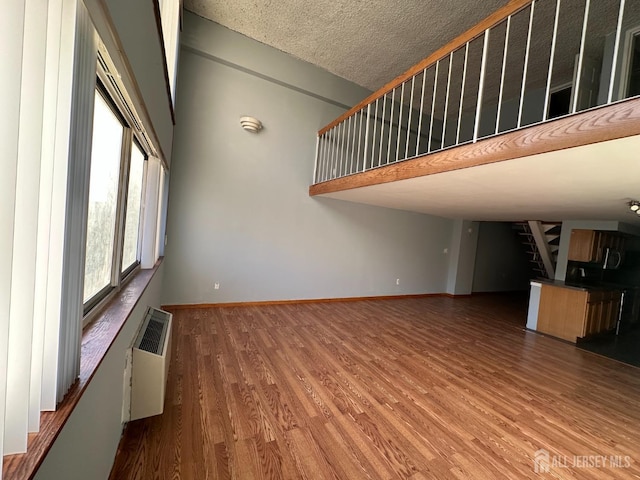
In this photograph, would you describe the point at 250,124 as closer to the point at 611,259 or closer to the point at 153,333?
the point at 153,333

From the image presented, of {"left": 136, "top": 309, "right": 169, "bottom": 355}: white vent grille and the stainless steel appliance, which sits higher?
the stainless steel appliance

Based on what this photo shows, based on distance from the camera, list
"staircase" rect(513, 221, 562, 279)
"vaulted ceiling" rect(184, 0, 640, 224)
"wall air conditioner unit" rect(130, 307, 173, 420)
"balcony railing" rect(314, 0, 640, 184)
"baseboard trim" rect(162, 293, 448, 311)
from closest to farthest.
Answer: "wall air conditioner unit" rect(130, 307, 173, 420)
"vaulted ceiling" rect(184, 0, 640, 224)
"balcony railing" rect(314, 0, 640, 184)
"baseboard trim" rect(162, 293, 448, 311)
"staircase" rect(513, 221, 562, 279)

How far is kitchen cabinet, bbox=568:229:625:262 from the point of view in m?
4.17

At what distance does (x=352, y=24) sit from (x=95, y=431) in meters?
4.71

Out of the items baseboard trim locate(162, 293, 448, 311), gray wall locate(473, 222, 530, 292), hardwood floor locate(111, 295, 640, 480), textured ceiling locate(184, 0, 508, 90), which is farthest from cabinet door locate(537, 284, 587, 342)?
textured ceiling locate(184, 0, 508, 90)

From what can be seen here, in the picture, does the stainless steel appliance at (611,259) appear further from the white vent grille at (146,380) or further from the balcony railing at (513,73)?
the white vent grille at (146,380)

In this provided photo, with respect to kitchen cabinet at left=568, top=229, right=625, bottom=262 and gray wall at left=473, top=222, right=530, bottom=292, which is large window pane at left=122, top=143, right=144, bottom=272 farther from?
gray wall at left=473, top=222, right=530, bottom=292

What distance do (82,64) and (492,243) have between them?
8263mm

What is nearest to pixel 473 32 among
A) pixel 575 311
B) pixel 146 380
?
pixel 146 380

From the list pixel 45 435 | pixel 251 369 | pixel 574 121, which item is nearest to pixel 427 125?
pixel 574 121

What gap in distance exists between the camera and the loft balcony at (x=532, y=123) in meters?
1.52

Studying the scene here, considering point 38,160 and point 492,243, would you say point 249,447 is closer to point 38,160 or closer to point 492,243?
point 38,160

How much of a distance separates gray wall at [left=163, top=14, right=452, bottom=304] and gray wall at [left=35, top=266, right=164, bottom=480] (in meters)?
2.50

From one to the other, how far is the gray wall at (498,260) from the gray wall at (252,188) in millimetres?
3672
